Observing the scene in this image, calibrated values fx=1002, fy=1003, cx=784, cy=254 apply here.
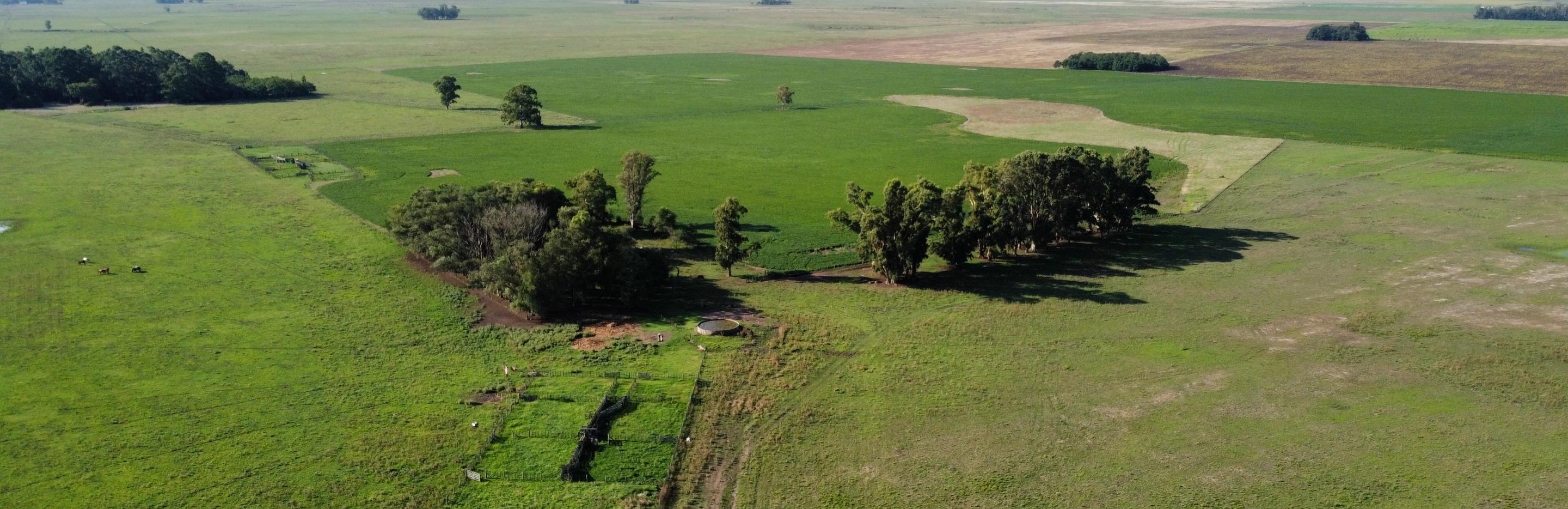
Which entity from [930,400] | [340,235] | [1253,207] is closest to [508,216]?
[340,235]

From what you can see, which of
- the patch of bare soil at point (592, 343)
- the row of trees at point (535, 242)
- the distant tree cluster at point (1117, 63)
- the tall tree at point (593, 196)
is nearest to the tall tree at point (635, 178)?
the row of trees at point (535, 242)


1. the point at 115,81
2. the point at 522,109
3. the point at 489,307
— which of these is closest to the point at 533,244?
the point at 489,307

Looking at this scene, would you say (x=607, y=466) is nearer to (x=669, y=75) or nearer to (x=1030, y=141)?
(x=1030, y=141)

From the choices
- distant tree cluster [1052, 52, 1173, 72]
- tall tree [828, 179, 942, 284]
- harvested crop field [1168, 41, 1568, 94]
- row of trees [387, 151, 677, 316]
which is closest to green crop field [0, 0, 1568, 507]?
tall tree [828, 179, 942, 284]

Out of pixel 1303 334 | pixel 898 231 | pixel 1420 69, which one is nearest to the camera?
pixel 1303 334

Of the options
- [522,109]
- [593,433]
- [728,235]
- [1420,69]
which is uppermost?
[1420,69]

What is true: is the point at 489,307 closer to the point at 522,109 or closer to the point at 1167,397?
the point at 1167,397

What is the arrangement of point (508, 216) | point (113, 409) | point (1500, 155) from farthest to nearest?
1. point (1500, 155)
2. point (508, 216)
3. point (113, 409)

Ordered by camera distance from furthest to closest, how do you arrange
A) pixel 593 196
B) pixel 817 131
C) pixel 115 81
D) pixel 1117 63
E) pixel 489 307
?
pixel 1117 63 → pixel 115 81 → pixel 817 131 → pixel 593 196 → pixel 489 307
